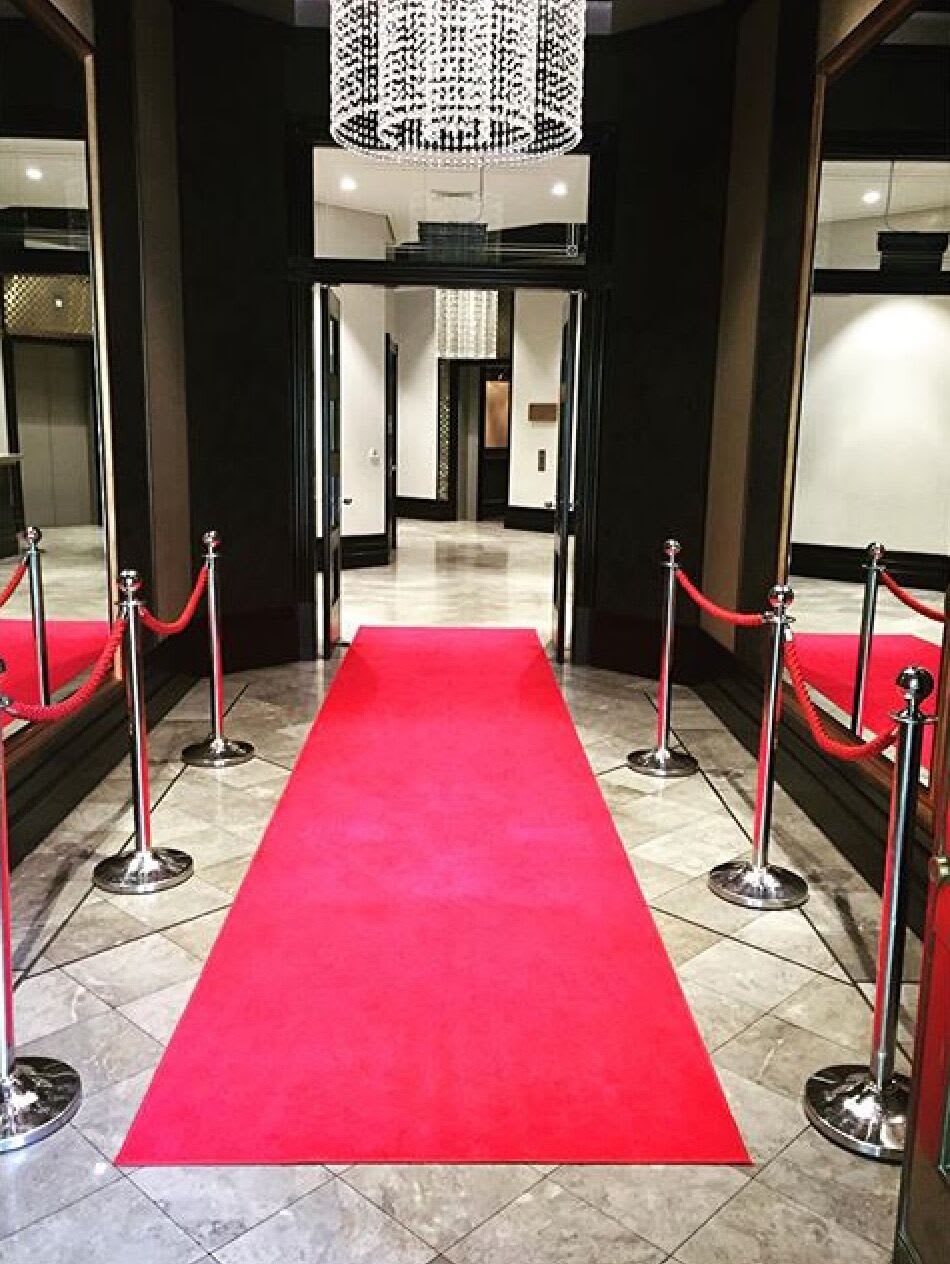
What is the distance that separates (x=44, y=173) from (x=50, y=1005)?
143 inches

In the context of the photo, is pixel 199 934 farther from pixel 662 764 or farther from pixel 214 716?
pixel 662 764

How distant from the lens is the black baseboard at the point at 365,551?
449 inches

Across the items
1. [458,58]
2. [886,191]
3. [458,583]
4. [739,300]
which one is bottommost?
[458,583]

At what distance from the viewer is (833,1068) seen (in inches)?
104

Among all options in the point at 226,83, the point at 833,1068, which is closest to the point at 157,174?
the point at 226,83

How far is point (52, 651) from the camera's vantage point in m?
4.88

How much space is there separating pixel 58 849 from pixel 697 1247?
2.71 metres

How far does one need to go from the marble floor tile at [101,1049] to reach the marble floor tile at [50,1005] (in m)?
0.03

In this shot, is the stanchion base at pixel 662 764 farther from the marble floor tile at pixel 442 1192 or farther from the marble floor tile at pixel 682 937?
the marble floor tile at pixel 442 1192

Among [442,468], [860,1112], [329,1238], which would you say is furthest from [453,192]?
[442,468]

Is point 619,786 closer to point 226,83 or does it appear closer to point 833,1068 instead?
point 833,1068

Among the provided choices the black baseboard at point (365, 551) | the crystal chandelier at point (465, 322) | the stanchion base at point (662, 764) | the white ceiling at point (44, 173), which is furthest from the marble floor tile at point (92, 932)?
the crystal chandelier at point (465, 322)

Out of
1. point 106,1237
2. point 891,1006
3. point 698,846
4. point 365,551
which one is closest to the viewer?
point 106,1237

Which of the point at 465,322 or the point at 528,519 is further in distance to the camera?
the point at 528,519
